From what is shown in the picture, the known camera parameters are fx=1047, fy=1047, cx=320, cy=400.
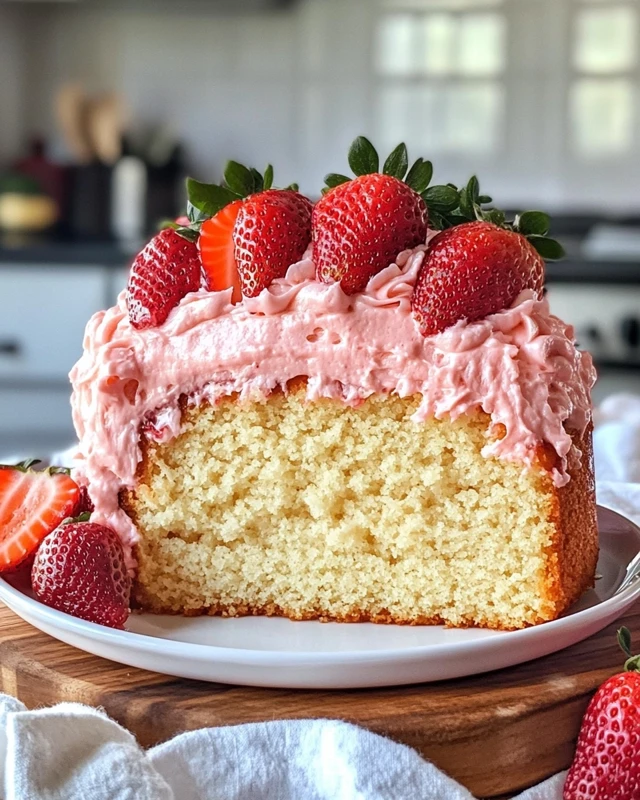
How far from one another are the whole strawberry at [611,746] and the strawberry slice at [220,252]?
0.66 meters

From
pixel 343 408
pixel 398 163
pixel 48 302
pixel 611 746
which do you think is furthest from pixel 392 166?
pixel 48 302

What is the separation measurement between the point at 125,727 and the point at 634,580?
0.70m

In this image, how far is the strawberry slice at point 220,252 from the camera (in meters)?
1.35

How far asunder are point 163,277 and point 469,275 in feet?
1.30

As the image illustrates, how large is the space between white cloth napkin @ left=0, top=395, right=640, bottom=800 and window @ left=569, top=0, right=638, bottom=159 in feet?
13.0

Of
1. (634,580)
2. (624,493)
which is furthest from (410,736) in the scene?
(624,493)

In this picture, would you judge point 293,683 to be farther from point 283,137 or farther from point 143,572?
point 283,137

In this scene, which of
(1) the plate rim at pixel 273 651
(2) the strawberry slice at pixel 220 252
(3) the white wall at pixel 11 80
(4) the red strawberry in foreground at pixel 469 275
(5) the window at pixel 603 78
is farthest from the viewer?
(3) the white wall at pixel 11 80

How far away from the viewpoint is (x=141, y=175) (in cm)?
455

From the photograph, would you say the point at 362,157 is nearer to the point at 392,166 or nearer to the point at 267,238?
the point at 392,166

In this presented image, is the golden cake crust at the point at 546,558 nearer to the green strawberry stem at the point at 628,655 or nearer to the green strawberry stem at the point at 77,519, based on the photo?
the green strawberry stem at the point at 77,519

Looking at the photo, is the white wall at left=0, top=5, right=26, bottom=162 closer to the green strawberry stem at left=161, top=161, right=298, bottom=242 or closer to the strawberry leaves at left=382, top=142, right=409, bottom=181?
the green strawberry stem at left=161, top=161, right=298, bottom=242

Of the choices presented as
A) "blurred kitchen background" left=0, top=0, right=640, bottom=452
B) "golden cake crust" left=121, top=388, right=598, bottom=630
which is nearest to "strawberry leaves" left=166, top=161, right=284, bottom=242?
"golden cake crust" left=121, top=388, right=598, bottom=630

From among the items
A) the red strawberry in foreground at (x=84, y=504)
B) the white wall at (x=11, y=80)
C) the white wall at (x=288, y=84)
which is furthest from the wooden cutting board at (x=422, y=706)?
the white wall at (x=11, y=80)
